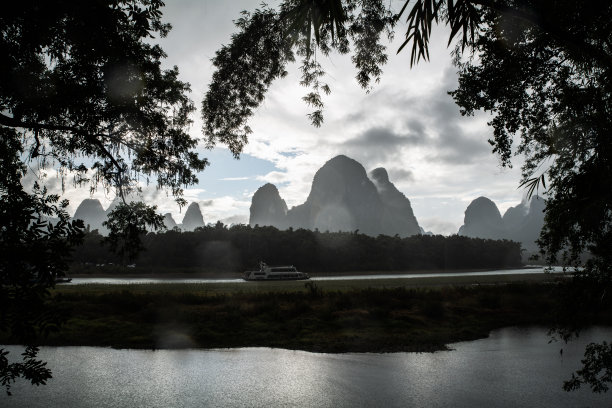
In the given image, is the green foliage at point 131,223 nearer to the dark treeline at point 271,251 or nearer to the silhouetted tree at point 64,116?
the silhouetted tree at point 64,116

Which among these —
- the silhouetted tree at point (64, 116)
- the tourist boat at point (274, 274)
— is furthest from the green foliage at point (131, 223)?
the tourist boat at point (274, 274)

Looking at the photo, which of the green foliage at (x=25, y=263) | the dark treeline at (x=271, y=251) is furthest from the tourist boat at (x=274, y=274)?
the green foliage at (x=25, y=263)

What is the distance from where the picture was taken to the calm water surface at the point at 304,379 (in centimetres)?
1055

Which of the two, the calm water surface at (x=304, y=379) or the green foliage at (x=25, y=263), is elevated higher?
the green foliage at (x=25, y=263)

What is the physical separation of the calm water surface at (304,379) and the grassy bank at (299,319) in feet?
5.69

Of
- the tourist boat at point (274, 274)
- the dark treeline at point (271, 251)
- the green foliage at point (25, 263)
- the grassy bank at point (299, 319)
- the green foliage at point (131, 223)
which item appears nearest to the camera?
the green foliage at point (25, 263)

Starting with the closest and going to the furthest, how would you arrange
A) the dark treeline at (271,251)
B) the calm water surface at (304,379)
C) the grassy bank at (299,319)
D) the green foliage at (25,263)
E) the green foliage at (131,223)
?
the green foliage at (25,263) → the calm water surface at (304,379) → the green foliage at (131,223) → the grassy bank at (299,319) → the dark treeline at (271,251)

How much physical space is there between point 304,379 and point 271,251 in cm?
7912

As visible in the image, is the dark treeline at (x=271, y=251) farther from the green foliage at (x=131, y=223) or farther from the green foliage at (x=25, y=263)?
the green foliage at (x=25, y=263)

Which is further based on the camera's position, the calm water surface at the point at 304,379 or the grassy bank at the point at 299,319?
the grassy bank at the point at 299,319

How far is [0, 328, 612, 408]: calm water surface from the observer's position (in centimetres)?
1055

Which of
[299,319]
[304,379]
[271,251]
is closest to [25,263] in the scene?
[304,379]

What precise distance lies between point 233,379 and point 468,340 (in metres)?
13.4

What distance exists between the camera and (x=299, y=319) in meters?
22.8
